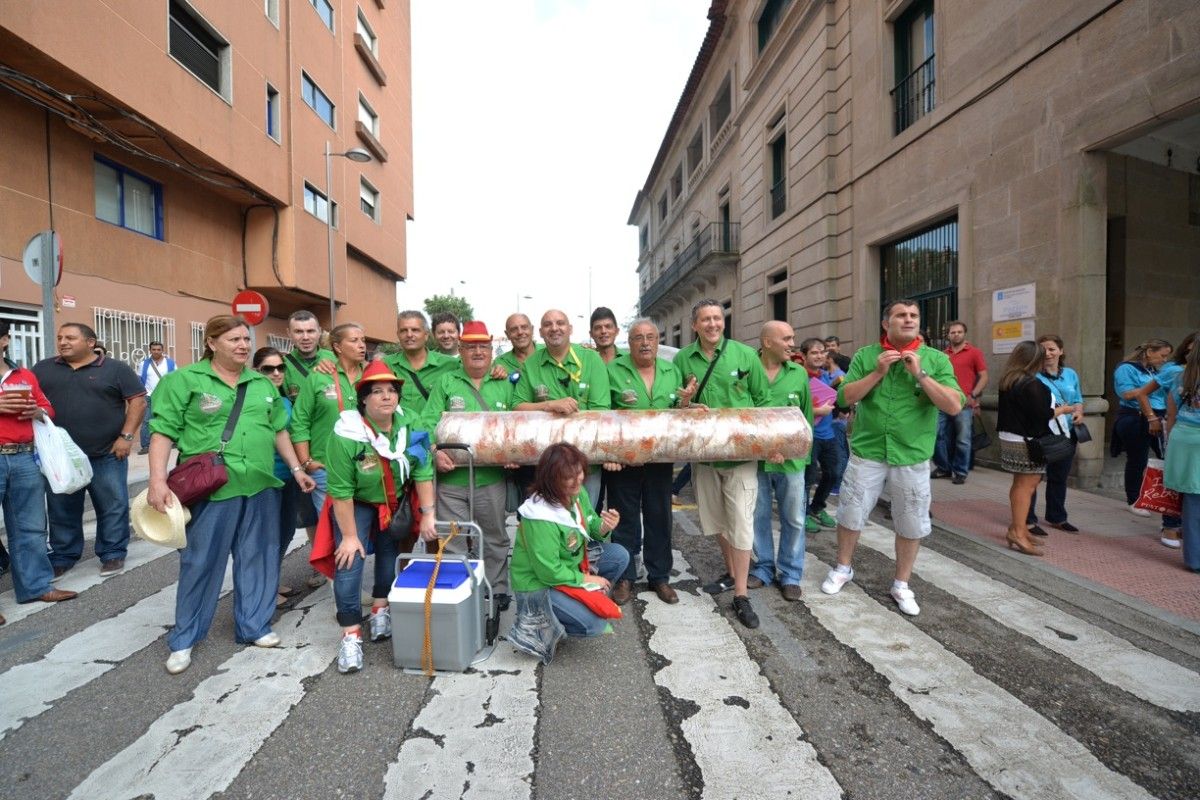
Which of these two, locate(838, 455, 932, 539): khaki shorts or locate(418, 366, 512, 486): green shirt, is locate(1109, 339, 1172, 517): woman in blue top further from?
locate(418, 366, 512, 486): green shirt

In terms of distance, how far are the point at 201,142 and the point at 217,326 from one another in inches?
440

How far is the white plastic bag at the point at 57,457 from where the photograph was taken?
4152mm

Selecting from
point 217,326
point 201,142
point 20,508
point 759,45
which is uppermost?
point 759,45

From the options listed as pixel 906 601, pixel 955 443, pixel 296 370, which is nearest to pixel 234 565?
pixel 296 370

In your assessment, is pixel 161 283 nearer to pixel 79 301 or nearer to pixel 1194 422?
pixel 79 301

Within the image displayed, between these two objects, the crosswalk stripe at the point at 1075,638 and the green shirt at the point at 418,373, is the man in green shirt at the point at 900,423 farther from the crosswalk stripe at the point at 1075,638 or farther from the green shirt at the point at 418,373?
the green shirt at the point at 418,373

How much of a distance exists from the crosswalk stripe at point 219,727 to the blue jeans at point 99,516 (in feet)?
7.86

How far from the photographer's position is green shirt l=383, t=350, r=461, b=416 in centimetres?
453

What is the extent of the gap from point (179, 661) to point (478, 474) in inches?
73.7

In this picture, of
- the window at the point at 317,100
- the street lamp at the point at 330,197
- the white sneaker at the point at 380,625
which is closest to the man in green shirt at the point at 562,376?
the white sneaker at the point at 380,625

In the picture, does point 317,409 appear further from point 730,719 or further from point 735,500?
point 730,719

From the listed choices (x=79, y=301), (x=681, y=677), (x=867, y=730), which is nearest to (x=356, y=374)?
(x=681, y=677)

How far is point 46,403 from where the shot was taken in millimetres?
4324

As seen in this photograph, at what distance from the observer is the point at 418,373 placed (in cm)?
467
